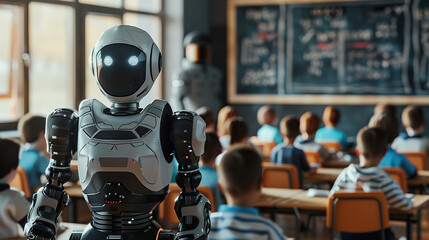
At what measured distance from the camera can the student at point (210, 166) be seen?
12.2ft

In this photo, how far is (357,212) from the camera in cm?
341

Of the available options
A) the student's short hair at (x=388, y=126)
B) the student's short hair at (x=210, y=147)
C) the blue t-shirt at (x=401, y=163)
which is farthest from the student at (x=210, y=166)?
the student's short hair at (x=388, y=126)

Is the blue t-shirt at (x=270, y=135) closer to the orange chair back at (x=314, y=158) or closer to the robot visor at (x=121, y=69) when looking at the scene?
the orange chair back at (x=314, y=158)

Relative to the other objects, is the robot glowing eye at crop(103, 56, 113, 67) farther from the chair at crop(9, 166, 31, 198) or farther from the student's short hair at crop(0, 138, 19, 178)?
the chair at crop(9, 166, 31, 198)

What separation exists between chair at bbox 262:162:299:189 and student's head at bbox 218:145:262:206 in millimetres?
2303

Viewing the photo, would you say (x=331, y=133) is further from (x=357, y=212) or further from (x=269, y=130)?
(x=357, y=212)

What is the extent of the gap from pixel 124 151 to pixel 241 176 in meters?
0.44

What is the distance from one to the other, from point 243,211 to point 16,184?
2340mm

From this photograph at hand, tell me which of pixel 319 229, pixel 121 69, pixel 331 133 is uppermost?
pixel 121 69

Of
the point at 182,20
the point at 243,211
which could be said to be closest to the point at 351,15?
the point at 182,20

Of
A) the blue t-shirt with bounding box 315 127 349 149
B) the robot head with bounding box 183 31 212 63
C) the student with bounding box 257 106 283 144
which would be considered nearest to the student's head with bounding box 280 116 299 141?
the student with bounding box 257 106 283 144

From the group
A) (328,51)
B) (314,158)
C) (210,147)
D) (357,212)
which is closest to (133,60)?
(210,147)

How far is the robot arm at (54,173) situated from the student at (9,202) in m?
0.50

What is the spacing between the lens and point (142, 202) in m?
2.25
